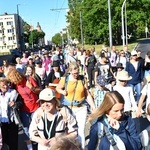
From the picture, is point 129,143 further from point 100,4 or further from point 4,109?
point 100,4

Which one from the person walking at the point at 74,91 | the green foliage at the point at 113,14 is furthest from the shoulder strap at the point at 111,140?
the green foliage at the point at 113,14

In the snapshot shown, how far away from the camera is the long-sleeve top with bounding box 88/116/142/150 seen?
3.21 meters

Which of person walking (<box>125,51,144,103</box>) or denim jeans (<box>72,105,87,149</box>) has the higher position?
person walking (<box>125,51,144,103</box>)

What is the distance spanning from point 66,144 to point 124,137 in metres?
0.98

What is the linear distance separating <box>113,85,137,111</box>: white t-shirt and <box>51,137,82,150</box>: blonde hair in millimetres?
4744

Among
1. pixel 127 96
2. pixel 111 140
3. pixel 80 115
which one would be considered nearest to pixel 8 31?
pixel 127 96

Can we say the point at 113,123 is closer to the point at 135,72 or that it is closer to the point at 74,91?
the point at 74,91

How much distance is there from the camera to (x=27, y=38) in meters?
139

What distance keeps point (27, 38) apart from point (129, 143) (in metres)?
138

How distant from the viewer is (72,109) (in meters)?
6.26

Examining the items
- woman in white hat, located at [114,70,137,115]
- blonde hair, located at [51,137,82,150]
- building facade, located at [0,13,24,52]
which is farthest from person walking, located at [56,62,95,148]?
building facade, located at [0,13,24,52]

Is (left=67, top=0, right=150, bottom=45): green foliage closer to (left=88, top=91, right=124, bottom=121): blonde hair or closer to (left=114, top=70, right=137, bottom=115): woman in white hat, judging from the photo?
(left=114, top=70, right=137, bottom=115): woman in white hat

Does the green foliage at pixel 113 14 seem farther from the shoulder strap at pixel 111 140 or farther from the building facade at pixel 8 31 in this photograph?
the building facade at pixel 8 31

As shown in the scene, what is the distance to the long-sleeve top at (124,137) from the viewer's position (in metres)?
3.21
